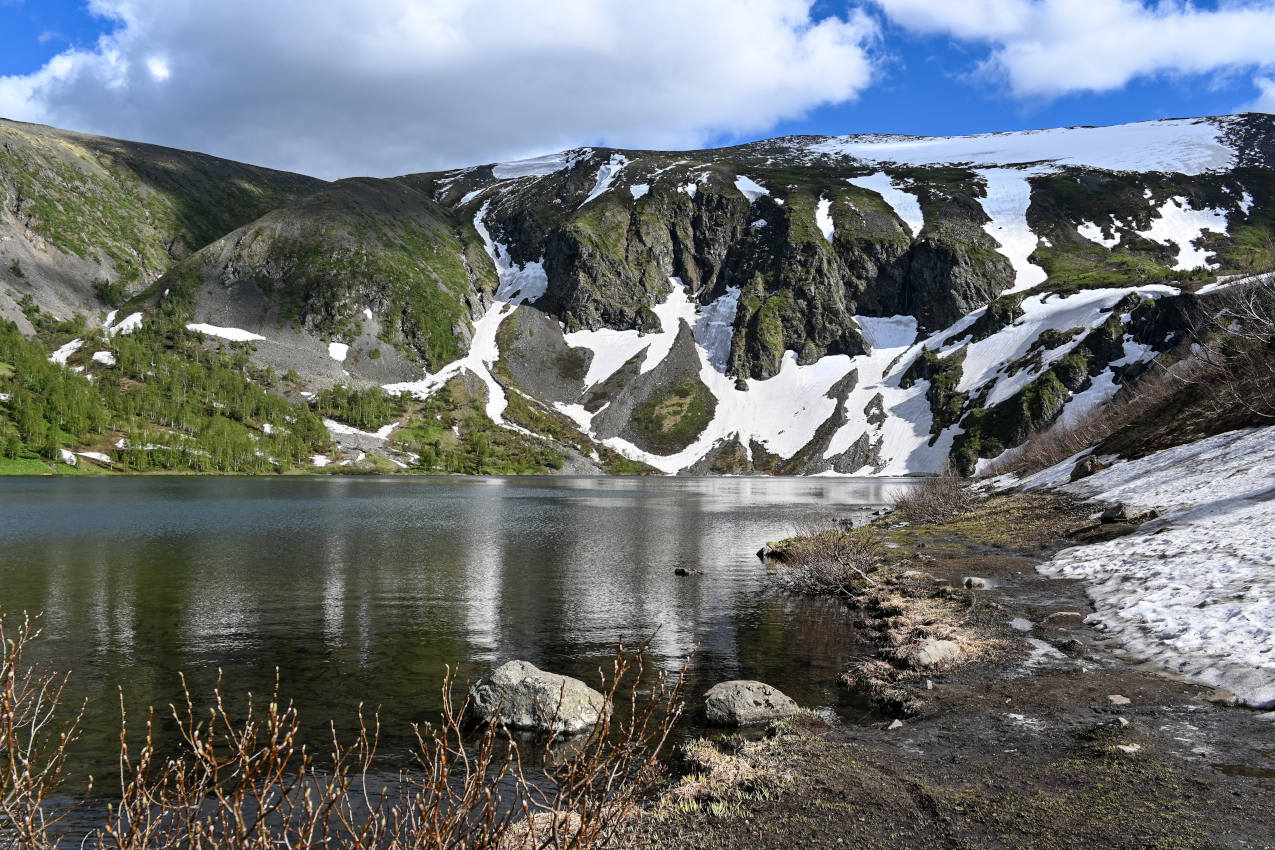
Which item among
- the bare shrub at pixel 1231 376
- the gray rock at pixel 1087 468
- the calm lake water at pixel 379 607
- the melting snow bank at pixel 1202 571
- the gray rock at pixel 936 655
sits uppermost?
the bare shrub at pixel 1231 376

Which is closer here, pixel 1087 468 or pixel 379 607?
pixel 379 607

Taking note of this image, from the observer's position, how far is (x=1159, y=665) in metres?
18.0

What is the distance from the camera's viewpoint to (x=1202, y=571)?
2345 cm

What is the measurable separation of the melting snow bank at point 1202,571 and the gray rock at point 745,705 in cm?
968

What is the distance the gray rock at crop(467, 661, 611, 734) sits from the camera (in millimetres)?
18672

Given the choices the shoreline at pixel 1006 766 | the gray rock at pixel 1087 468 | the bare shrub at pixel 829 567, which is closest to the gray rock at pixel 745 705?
the shoreline at pixel 1006 766

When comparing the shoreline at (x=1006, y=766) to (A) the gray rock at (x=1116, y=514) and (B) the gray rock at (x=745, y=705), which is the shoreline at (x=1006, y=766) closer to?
(B) the gray rock at (x=745, y=705)

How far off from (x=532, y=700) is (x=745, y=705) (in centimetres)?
565

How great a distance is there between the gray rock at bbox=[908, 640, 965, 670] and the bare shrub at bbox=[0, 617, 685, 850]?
25.6 ft

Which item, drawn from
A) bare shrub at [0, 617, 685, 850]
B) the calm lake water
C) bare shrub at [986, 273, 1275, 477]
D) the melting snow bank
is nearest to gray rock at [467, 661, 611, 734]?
bare shrub at [0, 617, 685, 850]

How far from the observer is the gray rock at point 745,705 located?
17.9m

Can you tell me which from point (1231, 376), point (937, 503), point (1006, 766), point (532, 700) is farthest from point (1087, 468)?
point (532, 700)

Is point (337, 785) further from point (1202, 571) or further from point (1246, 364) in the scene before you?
Result: point (1246, 364)

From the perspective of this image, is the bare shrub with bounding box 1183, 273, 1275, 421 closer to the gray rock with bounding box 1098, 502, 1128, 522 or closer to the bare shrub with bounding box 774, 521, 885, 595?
the gray rock with bounding box 1098, 502, 1128, 522
